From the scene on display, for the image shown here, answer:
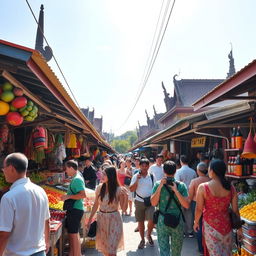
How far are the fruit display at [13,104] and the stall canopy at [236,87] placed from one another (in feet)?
8.74

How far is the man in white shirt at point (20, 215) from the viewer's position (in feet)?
7.91

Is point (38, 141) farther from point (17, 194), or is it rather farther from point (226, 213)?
point (226, 213)

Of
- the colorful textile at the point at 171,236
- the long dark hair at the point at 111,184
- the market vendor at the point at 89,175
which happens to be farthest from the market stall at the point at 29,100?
the market vendor at the point at 89,175

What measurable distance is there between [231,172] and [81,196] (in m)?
3.52

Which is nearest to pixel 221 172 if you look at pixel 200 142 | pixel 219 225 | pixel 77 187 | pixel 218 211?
pixel 218 211

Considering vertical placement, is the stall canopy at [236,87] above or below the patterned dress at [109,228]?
above

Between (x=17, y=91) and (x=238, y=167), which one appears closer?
(x=17, y=91)

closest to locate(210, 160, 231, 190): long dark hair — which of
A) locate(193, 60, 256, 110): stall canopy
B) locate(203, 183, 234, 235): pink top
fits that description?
locate(203, 183, 234, 235): pink top

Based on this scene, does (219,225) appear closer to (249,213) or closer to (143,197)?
(249,213)

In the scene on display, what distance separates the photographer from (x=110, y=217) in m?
4.19

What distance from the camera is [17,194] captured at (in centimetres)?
250

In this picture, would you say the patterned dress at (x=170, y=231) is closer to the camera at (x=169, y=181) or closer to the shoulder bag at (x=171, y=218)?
the shoulder bag at (x=171, y=218)

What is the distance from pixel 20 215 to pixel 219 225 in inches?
96.0

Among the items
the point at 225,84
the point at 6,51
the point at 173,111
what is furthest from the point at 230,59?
the point at 6,51
